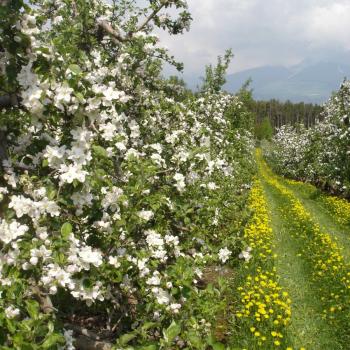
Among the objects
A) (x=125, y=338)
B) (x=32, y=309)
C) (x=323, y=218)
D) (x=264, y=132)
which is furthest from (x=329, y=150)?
(x=264, y=132)

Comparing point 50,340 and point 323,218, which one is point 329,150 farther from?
point 50,340

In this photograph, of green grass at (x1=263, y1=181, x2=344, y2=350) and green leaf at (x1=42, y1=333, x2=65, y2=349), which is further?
green grass at (x1=263, y1=181, x2=344, y2=350)

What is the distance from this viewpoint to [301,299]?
7.80 m

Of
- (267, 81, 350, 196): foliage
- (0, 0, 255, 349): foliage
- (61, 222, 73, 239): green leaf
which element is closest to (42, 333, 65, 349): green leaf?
(0, 0, 255, 349): foliage

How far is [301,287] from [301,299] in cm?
57

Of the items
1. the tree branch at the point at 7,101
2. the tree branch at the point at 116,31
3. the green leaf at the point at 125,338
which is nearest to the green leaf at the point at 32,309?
the green leaf at the point at 125,338

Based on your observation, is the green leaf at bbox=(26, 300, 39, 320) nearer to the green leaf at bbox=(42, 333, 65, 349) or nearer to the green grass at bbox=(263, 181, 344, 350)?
the green leaf at bbox=(42, 333, 65, 349)

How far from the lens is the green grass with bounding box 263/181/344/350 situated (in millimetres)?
6297

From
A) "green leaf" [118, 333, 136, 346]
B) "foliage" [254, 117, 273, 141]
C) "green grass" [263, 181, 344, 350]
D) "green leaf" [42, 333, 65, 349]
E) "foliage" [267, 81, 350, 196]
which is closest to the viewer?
"green leaf" [42, 333, 65, 349]

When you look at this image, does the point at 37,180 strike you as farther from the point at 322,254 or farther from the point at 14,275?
the point at 322,254

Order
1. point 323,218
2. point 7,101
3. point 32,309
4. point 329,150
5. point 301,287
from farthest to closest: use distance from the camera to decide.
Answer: point 329,150, point 323,218, point 301,287, point 7,101, point 32,309

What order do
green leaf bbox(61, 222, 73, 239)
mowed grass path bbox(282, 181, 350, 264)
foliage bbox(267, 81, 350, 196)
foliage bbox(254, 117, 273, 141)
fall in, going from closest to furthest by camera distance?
green leaf bbox(61, 222, 73, 239) < mowed grass path bbox(282, 181, 350, 264) < foliage bbox(267, 81, 350, 196) < foliage bbox(254, 117, 273, 141)

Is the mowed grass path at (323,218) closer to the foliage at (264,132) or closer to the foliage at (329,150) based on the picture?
the foliage at (329,150)

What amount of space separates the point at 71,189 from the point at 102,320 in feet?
11.5
